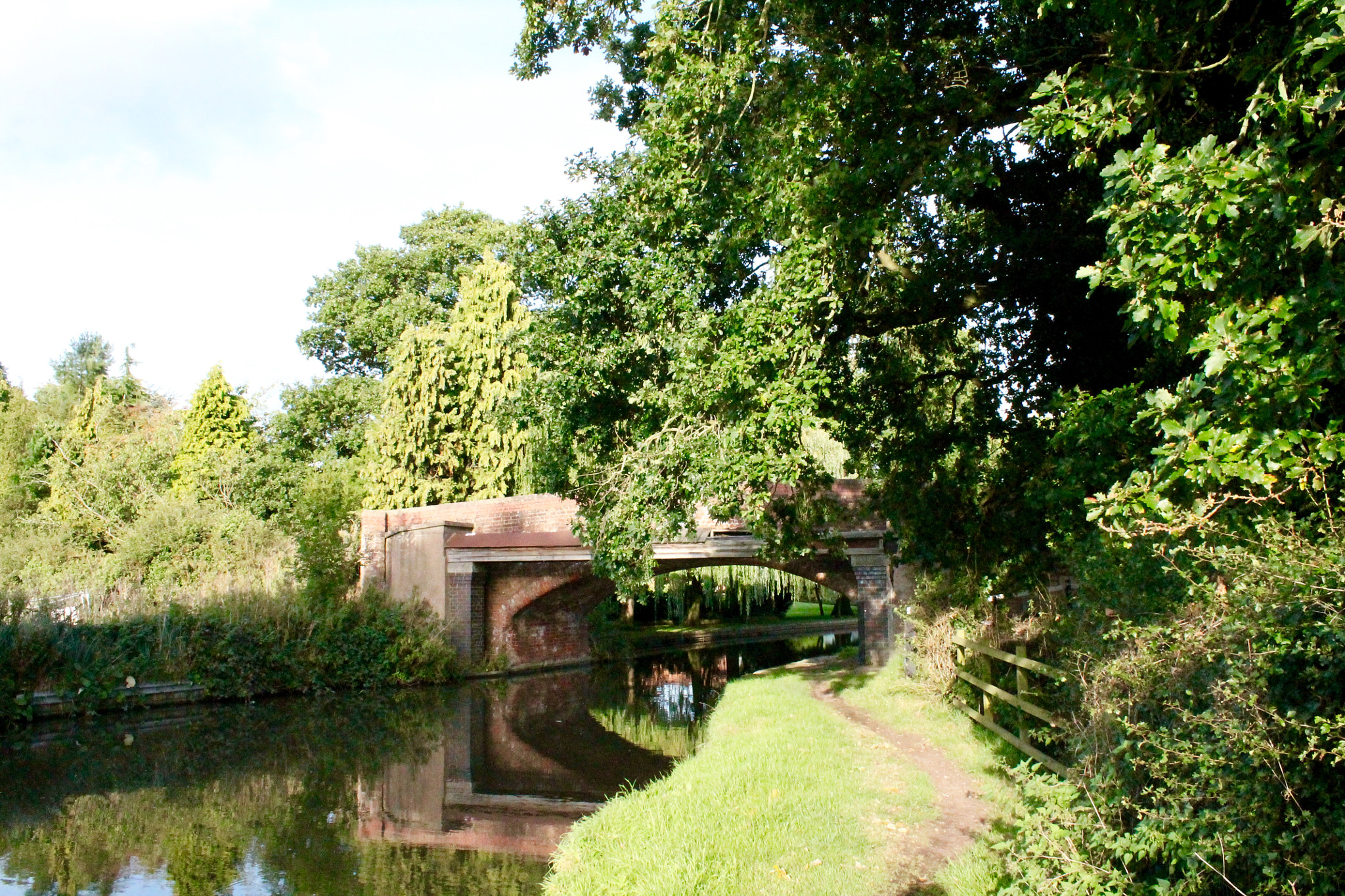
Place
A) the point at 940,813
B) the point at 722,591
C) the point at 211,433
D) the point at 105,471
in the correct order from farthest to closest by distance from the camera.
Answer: the point at 211,433 → the point at 722,591 → the point at 105,471 → the point at 940,813

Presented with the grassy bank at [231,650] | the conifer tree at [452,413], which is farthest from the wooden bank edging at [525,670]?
the conifer tree at [452,413]

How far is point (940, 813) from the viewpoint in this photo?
755 centimetres

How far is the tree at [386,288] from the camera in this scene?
3269 cm

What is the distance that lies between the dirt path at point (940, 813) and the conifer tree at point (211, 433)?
23.0 meters

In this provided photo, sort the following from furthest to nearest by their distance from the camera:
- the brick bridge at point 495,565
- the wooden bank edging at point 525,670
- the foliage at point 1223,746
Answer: the brick bridge at point 495,565 → the wooden bank edging at point 525,670 → the foliage at point 1223,746

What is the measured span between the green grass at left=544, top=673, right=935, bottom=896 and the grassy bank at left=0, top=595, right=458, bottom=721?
11.3 m

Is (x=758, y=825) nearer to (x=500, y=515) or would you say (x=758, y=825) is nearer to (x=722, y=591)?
(x=500, y=515)

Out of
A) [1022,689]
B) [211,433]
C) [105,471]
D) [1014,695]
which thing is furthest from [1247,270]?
[211,433]

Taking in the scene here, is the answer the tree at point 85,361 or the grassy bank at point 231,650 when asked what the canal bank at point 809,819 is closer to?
the grassy bank at point 231,650

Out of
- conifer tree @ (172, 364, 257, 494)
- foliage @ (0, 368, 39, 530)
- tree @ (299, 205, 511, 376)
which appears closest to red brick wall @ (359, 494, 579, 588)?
conifer tree @ (172, 364, 257, 494)

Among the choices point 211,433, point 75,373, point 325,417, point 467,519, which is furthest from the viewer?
point 75,373

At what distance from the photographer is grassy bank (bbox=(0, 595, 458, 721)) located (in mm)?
16781

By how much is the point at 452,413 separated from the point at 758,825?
2111 centimetres

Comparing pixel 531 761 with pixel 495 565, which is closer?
pixel 531 761
